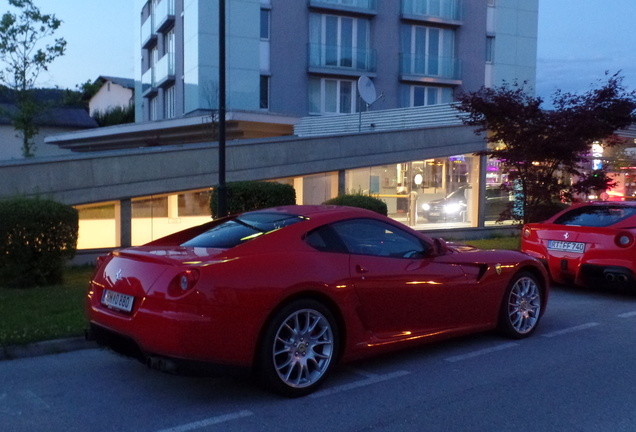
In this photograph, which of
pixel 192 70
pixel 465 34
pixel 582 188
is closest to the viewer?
pixel 582 188

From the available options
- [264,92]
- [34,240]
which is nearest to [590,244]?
[34,240]

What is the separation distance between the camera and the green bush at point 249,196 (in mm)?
12461

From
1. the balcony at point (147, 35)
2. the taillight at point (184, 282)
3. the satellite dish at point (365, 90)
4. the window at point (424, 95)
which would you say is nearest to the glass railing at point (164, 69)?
the balcony at point (147, 35)

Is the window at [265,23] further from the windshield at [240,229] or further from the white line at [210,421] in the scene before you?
the white line at [210,421]

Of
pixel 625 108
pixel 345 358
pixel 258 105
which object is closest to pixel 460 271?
pixel 345 358

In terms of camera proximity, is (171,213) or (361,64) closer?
(171,213)

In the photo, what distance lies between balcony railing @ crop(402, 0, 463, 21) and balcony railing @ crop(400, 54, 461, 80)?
1814 mm

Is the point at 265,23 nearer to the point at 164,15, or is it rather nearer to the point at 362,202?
the point at 164,15

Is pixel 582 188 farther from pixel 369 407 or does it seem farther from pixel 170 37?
pixel 170 37

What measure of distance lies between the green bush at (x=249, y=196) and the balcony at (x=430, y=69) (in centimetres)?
1885

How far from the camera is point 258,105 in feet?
89.2

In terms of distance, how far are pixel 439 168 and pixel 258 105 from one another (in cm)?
1130

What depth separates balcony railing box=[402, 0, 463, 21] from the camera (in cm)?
3002

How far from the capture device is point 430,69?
3078 centimetres
